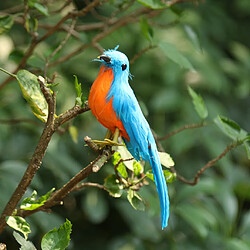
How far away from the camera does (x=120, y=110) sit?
86 centimetres

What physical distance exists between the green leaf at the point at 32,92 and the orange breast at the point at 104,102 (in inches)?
4.1

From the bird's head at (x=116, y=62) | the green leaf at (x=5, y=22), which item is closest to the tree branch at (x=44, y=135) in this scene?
the bird's head at (x=116, y=62)

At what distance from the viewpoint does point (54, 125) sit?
0.88 m

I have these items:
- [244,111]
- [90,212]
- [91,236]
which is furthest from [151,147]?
[244,111]

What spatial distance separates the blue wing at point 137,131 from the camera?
33.8 inches

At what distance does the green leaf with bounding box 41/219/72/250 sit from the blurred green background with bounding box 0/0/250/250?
0.58m

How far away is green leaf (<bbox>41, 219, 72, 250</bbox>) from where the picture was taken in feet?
2.74

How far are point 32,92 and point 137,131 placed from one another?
23cm

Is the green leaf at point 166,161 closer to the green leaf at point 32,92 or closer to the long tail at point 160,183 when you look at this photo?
the long tail at point 160,183

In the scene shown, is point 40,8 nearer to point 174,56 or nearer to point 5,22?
point 5,22

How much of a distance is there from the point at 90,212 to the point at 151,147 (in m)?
1.14

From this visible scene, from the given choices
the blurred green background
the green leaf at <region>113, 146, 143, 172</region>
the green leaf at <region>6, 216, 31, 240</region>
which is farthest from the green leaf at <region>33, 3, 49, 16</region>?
the green leaf at <region>6, 216, 31, 240</region>

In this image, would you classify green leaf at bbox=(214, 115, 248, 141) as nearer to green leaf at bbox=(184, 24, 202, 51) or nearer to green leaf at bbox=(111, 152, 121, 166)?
green leaf at bbox=(111, 152, 121, 166)

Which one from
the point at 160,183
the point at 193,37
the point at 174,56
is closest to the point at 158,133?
the point at 193,37
